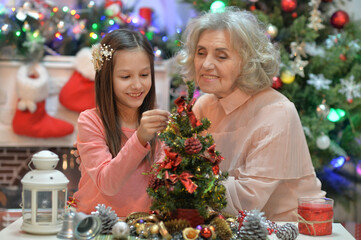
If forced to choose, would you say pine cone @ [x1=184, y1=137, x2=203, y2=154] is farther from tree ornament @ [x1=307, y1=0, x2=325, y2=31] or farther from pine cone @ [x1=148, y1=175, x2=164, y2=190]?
tree ornament @ [x1=307, y1=0, x2=325, y2=31]

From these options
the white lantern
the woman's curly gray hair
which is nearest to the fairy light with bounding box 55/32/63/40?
the woman's curly gray hair

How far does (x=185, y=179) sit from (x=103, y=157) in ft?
1.41

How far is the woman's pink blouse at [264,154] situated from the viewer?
194cm

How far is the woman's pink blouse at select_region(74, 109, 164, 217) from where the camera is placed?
5.28 ft

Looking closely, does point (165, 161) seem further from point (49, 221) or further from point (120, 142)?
point (120, 142)

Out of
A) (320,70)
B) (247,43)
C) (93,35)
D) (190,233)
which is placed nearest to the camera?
(190,233)

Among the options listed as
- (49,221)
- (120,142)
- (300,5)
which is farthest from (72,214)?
(300,5)

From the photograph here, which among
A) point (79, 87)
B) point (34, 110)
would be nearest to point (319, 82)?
point (79, 87)

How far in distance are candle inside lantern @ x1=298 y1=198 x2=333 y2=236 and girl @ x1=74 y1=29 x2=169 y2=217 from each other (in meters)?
0.53

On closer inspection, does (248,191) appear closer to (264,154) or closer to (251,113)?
(264,154)

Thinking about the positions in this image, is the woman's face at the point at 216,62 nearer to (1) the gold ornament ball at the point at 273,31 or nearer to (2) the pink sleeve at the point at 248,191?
(2) the pink sleeve at the point at 248,191

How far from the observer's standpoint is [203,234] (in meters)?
1.32

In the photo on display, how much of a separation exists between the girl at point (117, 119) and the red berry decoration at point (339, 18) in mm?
2631

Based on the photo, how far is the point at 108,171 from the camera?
1.62 m
